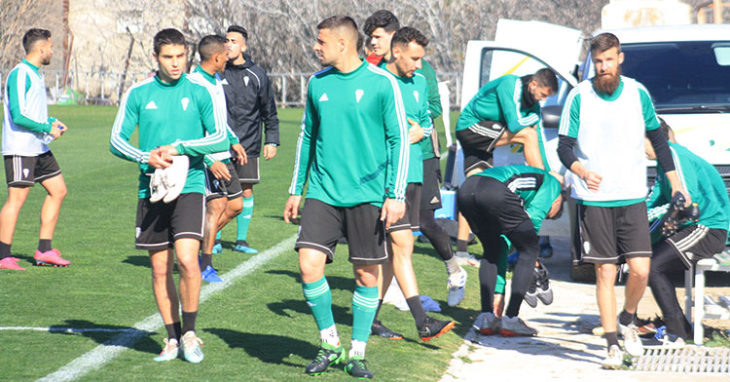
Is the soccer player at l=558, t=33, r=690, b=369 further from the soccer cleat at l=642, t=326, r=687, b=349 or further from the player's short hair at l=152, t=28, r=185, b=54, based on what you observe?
the player's short hair at l=152, t=28, r=185, b=54

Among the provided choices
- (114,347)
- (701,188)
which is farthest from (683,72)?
(114,347)

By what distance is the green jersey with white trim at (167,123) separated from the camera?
5.94 metres

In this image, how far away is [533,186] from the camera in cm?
718

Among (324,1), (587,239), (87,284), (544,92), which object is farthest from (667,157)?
(324,1)

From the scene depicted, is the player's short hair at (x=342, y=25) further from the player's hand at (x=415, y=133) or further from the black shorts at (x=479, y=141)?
the black shorts at (x=479, y=141)

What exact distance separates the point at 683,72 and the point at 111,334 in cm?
592

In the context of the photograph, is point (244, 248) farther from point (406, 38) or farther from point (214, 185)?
point (406, 38)

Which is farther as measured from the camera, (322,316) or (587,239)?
(587,239)

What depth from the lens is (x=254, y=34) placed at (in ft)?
150

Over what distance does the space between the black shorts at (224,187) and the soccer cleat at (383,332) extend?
2374 mm

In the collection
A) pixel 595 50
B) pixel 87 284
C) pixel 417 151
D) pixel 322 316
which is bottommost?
pixel 87 284

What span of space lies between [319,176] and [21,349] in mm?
2076

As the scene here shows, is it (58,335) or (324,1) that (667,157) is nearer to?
(58,335)

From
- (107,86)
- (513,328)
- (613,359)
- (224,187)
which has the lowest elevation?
(107,86)
